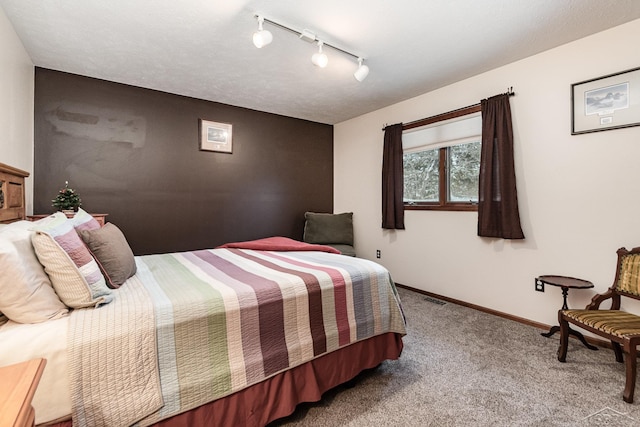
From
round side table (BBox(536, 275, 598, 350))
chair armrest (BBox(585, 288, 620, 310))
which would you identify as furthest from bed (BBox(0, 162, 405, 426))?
chair armrest (BBox(585, 288, 620, 310))

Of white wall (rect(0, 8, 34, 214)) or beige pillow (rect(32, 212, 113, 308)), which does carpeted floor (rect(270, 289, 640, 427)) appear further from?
white wall (rect(0, 8, 34, 214))

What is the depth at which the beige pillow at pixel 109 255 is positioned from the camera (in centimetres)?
159

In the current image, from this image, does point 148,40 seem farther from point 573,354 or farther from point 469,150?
point 573,354

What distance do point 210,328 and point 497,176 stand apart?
285cm

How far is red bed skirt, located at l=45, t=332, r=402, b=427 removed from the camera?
51.1 inches

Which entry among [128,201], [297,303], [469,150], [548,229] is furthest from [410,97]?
[128,201]

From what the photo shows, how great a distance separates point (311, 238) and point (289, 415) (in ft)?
9.64

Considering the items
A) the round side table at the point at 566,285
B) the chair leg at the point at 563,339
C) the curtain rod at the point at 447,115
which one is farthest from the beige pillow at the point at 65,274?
the curtain rod at the point at 447,115

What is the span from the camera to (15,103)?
7.76ft

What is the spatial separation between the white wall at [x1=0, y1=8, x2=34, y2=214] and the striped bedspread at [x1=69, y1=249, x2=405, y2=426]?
1.52 m

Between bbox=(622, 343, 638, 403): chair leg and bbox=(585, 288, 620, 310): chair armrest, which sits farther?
bbox=(585, 288, 620, 310): chair armrest

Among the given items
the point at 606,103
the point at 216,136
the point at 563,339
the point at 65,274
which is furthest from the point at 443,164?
the point at 65,274

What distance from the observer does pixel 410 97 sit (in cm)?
374

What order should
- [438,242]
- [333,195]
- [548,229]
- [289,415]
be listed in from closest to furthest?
1. [289,415]
2. [548,229]
3. [438,242]
4. [333,195]
